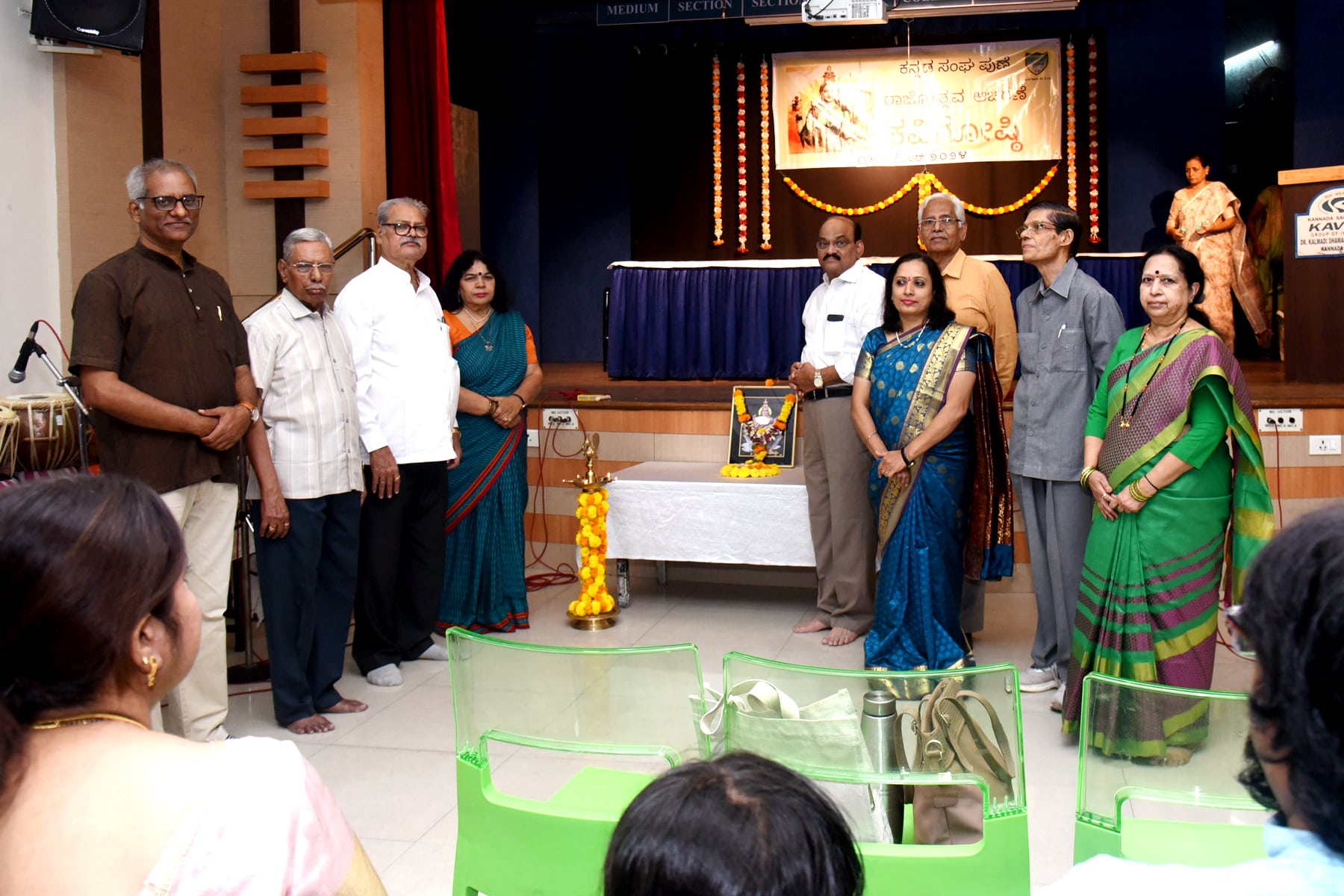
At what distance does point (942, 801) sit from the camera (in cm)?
187

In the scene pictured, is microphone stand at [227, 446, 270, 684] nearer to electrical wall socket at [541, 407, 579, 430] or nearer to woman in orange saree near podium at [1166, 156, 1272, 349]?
electrical wall socket at [541, 407, 579, 430]

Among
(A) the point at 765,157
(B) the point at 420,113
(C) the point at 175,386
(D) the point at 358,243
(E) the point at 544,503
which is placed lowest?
(E) the point at 544,503

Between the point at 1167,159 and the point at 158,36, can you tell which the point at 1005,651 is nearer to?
the point at 158,36

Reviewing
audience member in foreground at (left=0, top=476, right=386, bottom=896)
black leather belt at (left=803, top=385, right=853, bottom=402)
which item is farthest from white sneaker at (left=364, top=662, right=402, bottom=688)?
audience member in foreground at (left=0, top=476, right=386, bottom=896)

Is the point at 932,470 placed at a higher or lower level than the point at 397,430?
lower

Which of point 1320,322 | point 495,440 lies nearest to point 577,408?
point 495,440

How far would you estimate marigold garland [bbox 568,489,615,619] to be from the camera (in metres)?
4.75

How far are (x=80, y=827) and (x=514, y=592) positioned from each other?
367 cm

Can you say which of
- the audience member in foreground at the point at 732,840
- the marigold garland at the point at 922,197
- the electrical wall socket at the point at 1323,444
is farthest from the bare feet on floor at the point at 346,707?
the marigold garland at the point at 922,197

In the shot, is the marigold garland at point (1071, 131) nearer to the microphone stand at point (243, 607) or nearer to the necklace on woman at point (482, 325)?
the necklace on woman at point (482, 325)

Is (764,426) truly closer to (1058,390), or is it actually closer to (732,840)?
(1058,390)

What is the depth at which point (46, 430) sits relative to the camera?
137 inches

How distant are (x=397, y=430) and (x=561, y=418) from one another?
1777 mm

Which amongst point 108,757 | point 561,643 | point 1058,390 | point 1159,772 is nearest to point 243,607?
point 561,643
